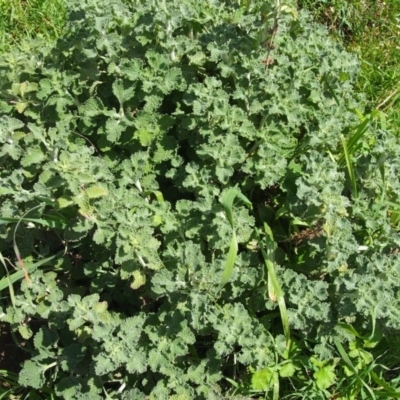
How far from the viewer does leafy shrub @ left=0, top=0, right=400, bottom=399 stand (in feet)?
8.87

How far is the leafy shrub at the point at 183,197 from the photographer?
8.87 feet

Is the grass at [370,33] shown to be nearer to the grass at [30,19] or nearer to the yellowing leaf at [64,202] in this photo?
the grass at [30,19]

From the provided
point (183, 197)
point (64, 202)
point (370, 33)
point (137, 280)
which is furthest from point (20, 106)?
point (370, 33)

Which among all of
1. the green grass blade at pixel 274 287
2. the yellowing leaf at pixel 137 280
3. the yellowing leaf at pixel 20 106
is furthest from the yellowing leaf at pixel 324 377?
the yellowing leaf at pixel 20 106

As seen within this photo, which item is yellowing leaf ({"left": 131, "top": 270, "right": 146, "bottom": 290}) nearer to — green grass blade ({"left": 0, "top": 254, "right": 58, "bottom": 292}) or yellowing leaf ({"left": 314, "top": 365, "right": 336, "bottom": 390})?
green grass blade ({"left": 0, "top": 254, "right": 58, "bottom": 292})

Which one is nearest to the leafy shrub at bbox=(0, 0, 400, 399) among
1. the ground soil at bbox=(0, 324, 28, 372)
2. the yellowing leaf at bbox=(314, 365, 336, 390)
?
the yellowing leaf at bbox=(314, 365, 336, 390)

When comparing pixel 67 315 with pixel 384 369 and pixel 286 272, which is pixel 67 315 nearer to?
pixel 286 272

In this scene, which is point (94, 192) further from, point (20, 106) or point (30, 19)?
point (30, 19)

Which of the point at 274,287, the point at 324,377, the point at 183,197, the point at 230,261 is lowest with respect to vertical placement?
the point at 324,377

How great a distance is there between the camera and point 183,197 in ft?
10.7

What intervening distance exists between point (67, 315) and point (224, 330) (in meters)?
0.78

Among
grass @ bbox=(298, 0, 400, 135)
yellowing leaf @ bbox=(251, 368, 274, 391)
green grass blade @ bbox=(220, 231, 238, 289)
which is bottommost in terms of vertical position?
yellowing leaf @ bbox=(251, 368, 274, 391)

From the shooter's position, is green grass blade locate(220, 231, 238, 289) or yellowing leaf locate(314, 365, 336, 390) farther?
yellowing leaf locate(314, 365, 336, 390)

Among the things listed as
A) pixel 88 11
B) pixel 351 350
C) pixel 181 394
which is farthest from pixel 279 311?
pixel 88 11
